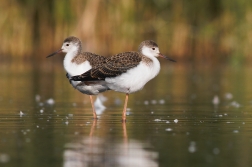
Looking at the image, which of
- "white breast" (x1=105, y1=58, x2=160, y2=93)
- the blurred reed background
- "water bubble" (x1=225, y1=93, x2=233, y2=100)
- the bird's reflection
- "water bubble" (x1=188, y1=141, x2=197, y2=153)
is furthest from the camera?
the blurred reed background

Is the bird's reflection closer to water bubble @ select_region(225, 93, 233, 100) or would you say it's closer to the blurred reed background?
water bubble @ select_region(225, 93, 233, 100)

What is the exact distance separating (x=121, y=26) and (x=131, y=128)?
1979cm

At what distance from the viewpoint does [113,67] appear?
431 inches

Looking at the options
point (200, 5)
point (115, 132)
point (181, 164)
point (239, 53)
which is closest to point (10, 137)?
point (115, 132)

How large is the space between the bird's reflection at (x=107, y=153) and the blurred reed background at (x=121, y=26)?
20.7 metres

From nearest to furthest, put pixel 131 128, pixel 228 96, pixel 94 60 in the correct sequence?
pixel 131 128 → pixel 94 60 → pixel 228 96

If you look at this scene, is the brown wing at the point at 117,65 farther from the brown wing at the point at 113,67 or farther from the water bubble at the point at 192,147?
the water bubble at the point at 192,147

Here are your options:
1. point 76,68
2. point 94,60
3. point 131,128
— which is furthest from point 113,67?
point 131,128

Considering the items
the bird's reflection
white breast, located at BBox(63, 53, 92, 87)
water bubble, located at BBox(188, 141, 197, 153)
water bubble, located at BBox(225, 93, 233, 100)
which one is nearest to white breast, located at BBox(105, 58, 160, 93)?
white breast, located at BBox(63, 53, 92, 87)

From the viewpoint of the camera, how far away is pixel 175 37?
30.2m

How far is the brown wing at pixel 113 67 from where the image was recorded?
10820mm

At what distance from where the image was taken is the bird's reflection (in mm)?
6734

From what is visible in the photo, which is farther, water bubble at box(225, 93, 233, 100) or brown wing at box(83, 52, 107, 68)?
water bubble at box(225, 93, 233, 100)

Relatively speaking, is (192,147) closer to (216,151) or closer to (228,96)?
(216,151)
